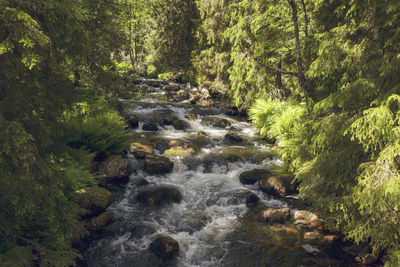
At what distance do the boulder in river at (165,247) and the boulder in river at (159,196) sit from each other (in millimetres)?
1928

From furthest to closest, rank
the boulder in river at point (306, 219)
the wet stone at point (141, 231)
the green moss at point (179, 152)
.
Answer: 1. the green moss at point (179, 152)
2. the boulder in river at point (306, 219)
3. the wet stone at point (141, 231)

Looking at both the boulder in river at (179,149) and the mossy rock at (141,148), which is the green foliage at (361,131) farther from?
the mossy rock at (141,148)

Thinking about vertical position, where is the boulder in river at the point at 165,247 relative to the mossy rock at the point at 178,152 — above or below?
below

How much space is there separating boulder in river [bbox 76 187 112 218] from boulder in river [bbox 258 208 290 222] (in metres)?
4.62

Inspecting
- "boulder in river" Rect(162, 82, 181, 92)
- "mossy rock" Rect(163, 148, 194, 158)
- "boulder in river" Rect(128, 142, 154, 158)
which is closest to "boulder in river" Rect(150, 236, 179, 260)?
"boulder in river" Rect(128, 142, 154, 158)

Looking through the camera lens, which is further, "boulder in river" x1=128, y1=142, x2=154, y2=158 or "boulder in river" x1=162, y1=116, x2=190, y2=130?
"boulder in river" x1=162, y1=116, x2=190, y2=130

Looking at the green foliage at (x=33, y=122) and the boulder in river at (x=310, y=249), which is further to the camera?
the boulder in river at (x=310, y=249)

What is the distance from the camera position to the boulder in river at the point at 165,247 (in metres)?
6.25

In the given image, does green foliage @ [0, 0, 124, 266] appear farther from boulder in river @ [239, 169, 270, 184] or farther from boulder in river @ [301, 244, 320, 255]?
boulder in river @ [239, 169, 270, 184]

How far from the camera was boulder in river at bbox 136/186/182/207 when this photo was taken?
841cm

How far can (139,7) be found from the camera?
104 feet

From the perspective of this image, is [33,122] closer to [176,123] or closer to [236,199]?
[236,199]

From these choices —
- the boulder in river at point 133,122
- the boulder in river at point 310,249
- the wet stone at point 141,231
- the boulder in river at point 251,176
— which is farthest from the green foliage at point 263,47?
the boulder in river at point 133,122

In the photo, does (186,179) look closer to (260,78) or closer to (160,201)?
(160,201)
